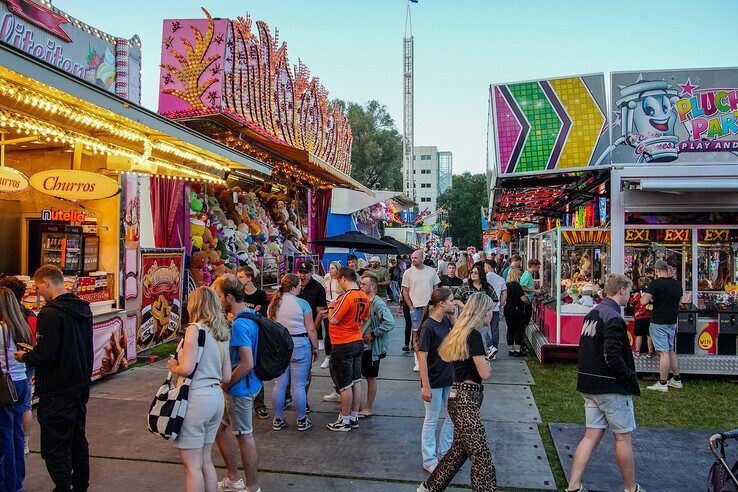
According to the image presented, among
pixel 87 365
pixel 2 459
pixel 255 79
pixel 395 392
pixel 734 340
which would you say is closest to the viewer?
pixel 2 459

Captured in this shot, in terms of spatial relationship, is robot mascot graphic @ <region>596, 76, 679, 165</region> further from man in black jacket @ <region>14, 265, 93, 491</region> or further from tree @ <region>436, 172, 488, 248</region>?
tree @ <region>436, 172, 488, 248</region>

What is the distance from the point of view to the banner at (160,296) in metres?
9.41

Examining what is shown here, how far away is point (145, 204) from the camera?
10.1 metres

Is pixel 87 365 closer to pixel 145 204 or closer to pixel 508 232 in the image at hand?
pixel 145 204

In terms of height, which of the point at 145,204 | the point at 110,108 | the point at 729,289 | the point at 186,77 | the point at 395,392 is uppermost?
the point at 186,77

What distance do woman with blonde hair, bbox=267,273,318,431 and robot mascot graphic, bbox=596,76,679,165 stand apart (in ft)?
18.3

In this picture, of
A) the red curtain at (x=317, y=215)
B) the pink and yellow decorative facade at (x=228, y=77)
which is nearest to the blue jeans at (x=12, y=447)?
the pink and yellow decorative facade at (x=228, y=77)

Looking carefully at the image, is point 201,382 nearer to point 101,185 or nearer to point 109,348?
point 101,185

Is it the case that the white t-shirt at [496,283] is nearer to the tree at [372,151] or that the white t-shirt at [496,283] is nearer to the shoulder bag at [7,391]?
the shoulder bag at [7,391]

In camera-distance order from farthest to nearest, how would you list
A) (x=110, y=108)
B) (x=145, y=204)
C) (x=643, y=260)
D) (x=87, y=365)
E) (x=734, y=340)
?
1. (x=145, y=204)
2. (x=643, y=260)
3. (x=734, y=340)
4. (x=110, y=108)
5. (x=87, y=365)

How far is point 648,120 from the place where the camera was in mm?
8836

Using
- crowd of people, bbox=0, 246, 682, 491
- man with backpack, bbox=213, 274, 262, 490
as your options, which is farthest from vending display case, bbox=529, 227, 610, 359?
man with backpack, bbox=213, 274, 262, 490

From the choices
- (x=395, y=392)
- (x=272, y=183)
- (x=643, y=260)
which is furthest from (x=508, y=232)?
(x=395, y=392)

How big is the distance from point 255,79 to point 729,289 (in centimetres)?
1026
